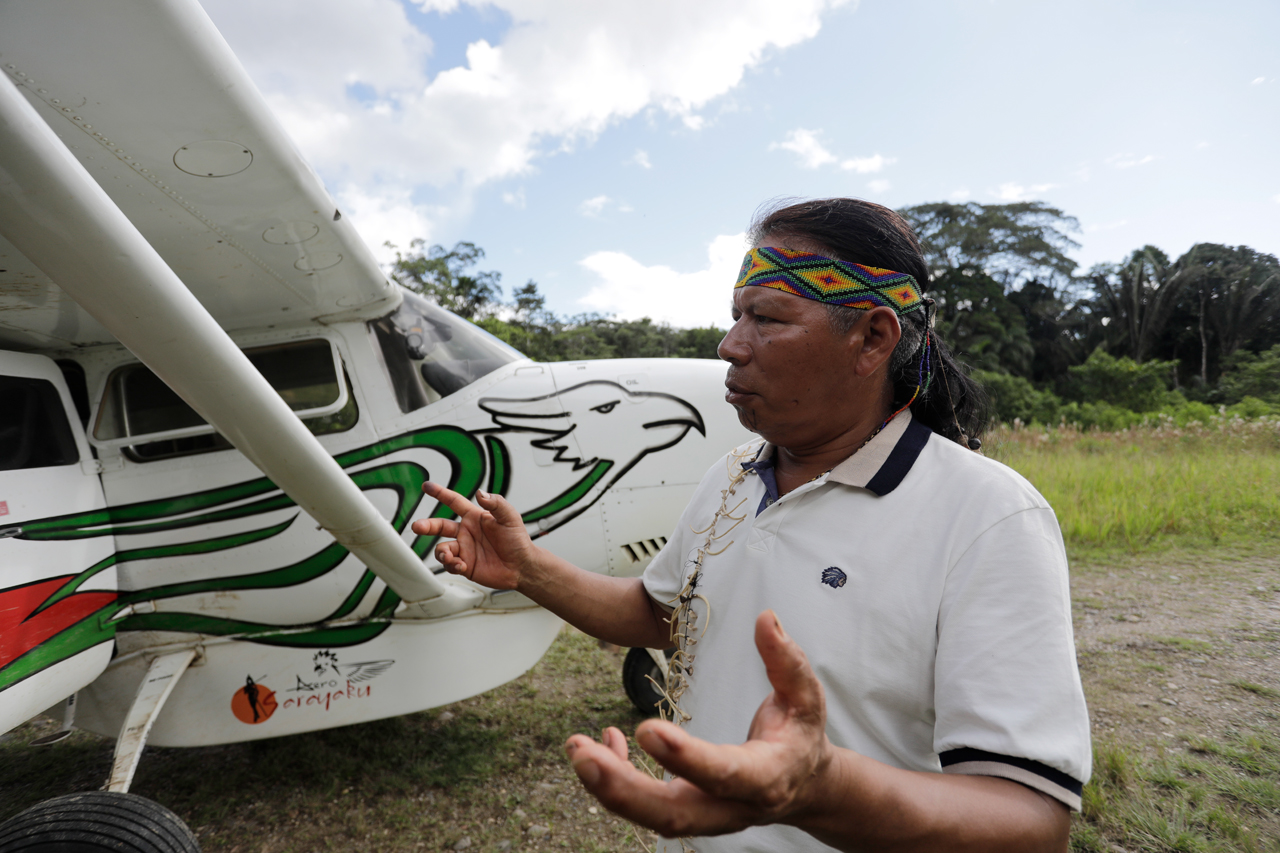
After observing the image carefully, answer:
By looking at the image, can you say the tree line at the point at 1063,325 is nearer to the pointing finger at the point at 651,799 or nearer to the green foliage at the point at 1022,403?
the green foliage at the point at 1022,403

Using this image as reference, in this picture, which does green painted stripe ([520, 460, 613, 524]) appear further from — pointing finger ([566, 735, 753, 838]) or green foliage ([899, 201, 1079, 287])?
green foliage ([899, 201, 1079, 287])

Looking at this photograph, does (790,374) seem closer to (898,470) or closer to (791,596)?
(898,470)

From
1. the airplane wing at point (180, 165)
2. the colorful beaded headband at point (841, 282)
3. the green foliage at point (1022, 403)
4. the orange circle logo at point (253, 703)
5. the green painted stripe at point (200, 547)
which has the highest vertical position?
the airplane wing at point (180, 165)

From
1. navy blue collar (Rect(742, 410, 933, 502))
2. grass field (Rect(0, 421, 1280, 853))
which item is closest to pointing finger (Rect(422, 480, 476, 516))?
navy blue collar (Rect(742, 410, 933, 502))

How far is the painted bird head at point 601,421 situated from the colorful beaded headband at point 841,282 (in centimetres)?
201

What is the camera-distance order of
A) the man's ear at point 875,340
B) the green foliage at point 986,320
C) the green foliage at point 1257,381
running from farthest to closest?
the green foliage at point 986,320 < the green foliage at point 1257,381 < the man's ear at point 875,340

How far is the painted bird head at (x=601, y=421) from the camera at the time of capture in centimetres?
308

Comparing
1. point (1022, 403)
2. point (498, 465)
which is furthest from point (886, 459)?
point (1022, 403)

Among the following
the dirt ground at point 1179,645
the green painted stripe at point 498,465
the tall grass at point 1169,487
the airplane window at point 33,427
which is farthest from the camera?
the tall grass at point 1169,487

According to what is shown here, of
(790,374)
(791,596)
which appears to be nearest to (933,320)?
(790,374)

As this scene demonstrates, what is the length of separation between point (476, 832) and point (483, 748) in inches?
26.6

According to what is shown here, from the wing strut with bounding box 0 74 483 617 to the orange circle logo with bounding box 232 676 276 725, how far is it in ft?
4.21

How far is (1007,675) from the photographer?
79 cm

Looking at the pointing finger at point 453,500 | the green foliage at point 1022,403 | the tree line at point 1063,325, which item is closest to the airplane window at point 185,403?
the pointing finger at point 453,500
